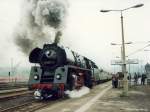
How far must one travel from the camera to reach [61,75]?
20312 millimetres

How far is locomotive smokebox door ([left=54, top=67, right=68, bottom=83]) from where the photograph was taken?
66.3ft

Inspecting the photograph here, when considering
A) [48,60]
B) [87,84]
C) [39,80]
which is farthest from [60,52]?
[87,84]

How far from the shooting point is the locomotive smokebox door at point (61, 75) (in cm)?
2020

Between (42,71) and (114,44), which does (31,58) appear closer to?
(42,71)

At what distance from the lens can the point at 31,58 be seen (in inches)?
860

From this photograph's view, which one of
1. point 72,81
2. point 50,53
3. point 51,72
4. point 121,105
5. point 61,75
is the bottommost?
point 121,105

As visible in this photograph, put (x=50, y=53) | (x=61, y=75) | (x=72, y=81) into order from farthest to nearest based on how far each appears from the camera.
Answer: (x=72, y=81) < (x=50, y=53) < (x=61, y=75)

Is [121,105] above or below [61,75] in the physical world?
below

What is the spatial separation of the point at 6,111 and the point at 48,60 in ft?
22.4

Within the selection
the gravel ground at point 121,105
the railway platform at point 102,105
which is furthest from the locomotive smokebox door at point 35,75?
the gravel ground at point 121,105

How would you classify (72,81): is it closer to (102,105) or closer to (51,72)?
(51,72)

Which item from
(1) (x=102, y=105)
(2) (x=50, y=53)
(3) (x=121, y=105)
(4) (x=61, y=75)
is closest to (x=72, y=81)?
(4) (x=61, y=75)

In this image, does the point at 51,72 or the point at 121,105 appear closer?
the point at 121,105

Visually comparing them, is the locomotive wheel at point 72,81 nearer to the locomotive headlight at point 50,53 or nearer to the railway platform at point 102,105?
the railway platform at point 102,105
